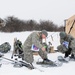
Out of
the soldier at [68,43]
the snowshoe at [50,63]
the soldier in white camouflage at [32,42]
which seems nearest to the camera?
the soldier in white camouflage at [32,42]

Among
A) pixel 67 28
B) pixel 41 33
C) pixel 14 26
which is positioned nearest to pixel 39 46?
pixel 41 33


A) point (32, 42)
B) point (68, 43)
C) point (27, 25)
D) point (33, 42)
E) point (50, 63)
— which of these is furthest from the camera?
point (27, 25)

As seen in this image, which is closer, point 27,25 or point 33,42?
point 33,42

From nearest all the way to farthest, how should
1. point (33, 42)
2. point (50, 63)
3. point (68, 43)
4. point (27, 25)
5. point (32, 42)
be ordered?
1. point (33, 42)
2. point (32, 42)
3. point (50, 63)
4. point (68, 43)
5. point (27, 25)

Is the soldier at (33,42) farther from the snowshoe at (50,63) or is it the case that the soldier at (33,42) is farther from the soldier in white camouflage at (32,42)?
the snowshoe at (50,63)

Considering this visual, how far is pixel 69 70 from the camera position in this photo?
6.77 metres

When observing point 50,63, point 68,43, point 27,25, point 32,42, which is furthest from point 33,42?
point 27,25

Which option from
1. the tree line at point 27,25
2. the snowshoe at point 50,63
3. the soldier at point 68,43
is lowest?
the snowshoe at point 50,63

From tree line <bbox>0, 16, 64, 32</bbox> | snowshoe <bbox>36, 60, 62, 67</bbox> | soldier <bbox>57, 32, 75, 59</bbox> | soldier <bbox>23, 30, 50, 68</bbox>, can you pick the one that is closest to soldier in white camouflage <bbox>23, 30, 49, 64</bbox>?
soldier <bbox>23, 30, 50, 68</bbox>

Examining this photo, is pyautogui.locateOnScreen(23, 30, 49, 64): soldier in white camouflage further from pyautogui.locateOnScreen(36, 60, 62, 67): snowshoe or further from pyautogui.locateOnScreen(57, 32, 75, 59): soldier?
pyautogui.locateOnScreen(57, 32, 75, 59): soldier

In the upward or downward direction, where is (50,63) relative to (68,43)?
downward

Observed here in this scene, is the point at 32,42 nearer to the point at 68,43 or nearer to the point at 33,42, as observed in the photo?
the point at 33,42

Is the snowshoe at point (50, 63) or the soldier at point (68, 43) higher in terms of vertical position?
the soldier at point (68, 43)

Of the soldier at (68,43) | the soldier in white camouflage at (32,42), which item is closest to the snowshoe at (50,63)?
the soldier in white camouflage at (32,42)
